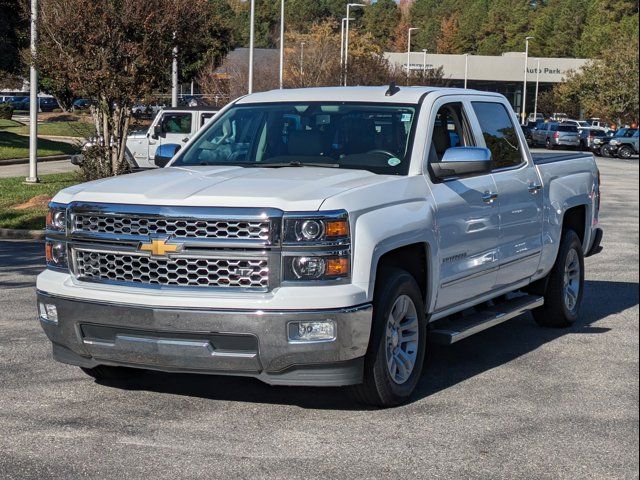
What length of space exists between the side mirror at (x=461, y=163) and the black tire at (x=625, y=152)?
170 ft

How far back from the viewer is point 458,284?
7445 mm

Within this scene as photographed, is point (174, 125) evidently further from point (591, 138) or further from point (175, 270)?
point (591, 138)

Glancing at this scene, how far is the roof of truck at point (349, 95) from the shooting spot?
7.68m

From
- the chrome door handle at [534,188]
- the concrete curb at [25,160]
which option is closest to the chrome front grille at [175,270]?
the chrome door handle at [534,188]

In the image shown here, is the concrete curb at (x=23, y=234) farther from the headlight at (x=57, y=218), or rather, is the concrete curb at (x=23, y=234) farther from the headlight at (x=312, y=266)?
the headlight at (x=312, y=266)

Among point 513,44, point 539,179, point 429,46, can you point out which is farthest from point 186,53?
point 429,46

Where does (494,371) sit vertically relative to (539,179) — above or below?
below

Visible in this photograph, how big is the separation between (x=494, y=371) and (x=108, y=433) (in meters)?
2.97

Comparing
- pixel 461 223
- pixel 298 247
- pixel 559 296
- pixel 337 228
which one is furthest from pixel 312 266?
pixel 559 296

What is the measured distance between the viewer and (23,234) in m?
17.6

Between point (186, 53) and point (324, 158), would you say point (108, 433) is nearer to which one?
point (324, 158)

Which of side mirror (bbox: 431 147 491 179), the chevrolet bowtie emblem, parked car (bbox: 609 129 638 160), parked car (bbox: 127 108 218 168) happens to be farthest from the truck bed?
parked car (bbox: 609 129 638 160)

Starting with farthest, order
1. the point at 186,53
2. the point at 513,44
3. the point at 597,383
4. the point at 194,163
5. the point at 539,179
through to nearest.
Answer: the point at 513,44 → the point at 186,53 → the point at 539,179 → the point at 194,163 → the point at 597,383

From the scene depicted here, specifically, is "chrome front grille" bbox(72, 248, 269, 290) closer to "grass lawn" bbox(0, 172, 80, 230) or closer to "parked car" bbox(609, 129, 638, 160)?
"grass lawn" bbox(0, 172, 80, 230)
